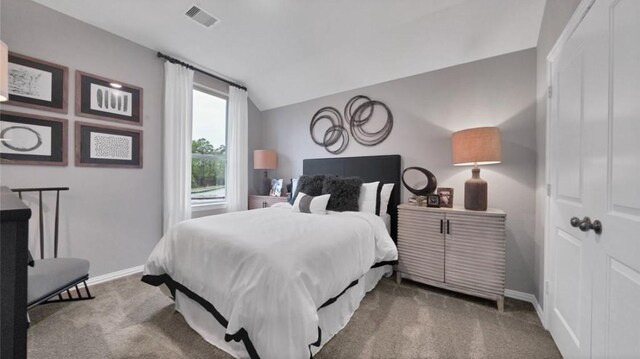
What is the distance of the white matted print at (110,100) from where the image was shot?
2510 millimetres

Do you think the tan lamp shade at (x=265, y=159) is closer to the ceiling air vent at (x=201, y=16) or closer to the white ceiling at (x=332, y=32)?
the white ceiling at (x=332, y=32)

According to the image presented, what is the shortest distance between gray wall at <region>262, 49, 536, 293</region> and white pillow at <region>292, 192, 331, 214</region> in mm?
1012

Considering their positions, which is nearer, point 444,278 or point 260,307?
point 260,307

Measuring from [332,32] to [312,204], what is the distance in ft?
6.52

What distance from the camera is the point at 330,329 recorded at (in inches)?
63.7

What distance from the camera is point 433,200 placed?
2.42 m

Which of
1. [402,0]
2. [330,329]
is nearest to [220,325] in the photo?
[330,329]

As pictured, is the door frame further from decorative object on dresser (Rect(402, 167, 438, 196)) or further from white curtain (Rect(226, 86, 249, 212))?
white curtain (Rect(226, 86, 249, 212))

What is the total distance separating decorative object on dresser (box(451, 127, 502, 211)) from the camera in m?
2.07

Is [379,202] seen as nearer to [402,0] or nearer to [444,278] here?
[444,278]

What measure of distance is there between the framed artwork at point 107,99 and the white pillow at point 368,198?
113 inches

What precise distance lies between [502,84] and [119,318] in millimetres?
4050

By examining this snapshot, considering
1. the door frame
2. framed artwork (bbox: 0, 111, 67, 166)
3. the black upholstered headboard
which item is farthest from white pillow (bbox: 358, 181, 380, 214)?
framed artwork (bbox: 0, 111, 67, 166)

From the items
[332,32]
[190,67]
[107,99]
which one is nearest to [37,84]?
[107,99]
